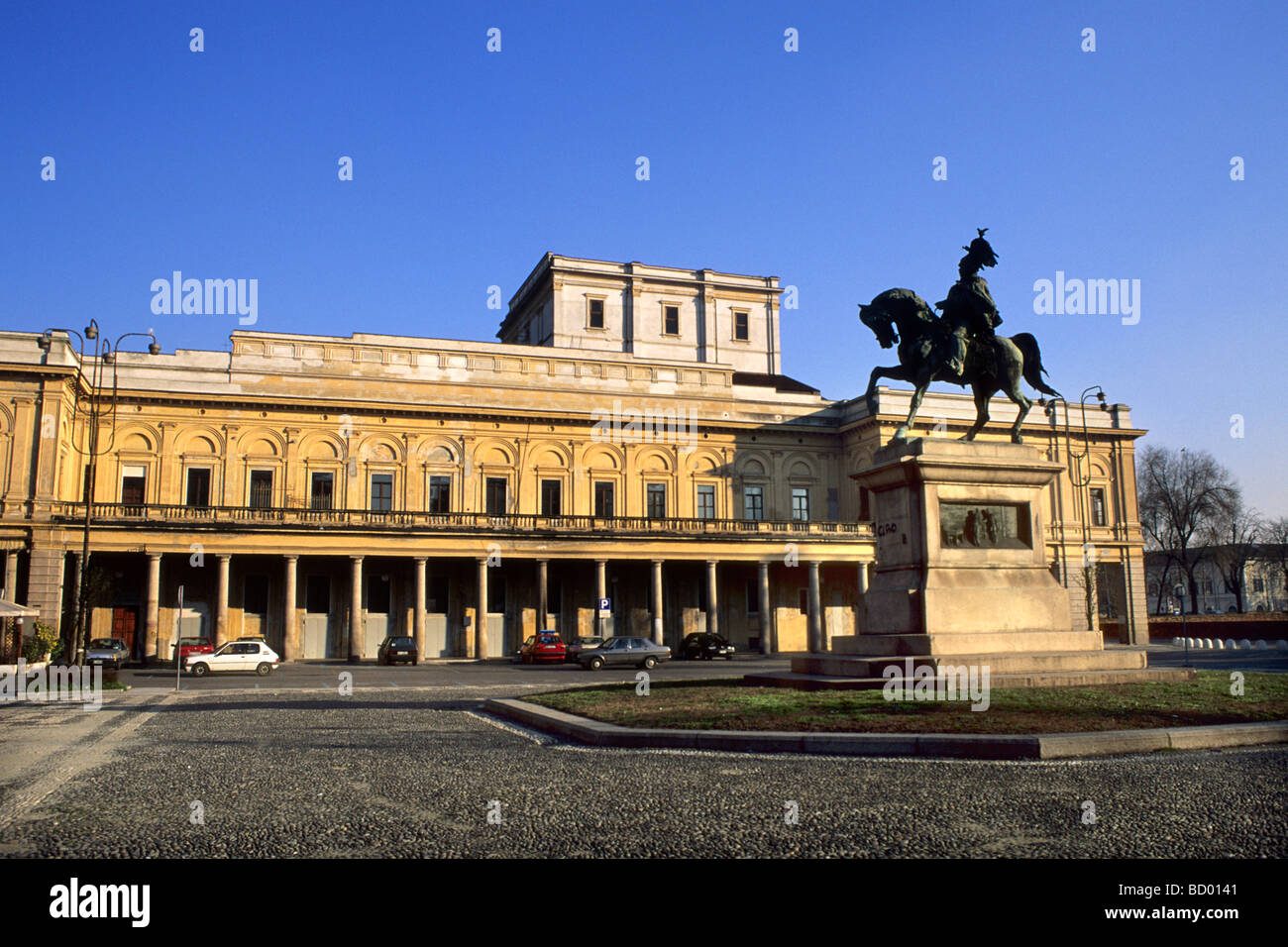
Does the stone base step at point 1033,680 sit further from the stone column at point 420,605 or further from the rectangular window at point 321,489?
the rectangular window at point 321,489

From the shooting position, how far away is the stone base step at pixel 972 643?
15.6 meters

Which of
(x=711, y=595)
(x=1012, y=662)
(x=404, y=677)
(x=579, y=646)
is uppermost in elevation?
(x=711, y=595)

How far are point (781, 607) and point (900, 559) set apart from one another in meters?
40.7

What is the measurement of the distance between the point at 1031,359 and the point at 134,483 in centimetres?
4368

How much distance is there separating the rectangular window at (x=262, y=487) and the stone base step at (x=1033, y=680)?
4006 cm

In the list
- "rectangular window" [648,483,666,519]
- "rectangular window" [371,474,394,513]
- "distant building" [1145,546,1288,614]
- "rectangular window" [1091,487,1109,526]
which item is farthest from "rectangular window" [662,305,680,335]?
"distant building" [1145,546,1288,614]

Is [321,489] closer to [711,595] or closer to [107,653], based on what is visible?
[107,653]

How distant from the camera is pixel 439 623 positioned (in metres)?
52.0

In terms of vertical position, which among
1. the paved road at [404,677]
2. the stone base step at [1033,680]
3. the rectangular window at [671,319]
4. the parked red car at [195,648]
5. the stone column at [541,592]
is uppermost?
the rectangular window at [671,319]

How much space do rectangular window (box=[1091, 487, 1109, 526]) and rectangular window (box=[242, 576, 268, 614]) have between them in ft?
157

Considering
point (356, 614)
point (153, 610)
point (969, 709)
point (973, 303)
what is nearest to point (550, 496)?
point (356, 614)

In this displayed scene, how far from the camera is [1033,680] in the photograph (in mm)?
14984

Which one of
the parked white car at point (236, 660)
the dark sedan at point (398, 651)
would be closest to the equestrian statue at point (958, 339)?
the parked white car at point (236, 660)

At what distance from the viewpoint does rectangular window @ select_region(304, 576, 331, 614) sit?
5022cm
